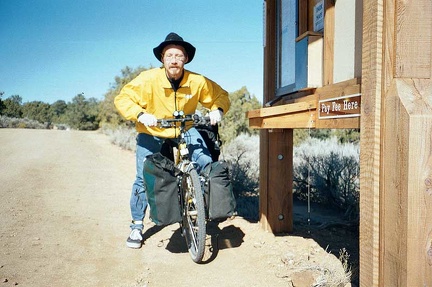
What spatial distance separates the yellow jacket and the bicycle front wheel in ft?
2.06

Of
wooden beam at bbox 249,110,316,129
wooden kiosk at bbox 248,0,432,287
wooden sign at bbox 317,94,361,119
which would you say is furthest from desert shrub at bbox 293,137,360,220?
wooden kiosk at bbox 248,0,432,287

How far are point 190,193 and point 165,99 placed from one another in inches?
39.8

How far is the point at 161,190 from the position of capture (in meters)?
3.54

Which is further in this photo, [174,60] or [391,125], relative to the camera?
[174,60]

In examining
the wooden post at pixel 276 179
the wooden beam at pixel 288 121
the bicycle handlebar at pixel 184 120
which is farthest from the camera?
the wooden post at pixel 276 179

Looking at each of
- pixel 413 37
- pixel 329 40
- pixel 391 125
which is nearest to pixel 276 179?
pixel 329 40

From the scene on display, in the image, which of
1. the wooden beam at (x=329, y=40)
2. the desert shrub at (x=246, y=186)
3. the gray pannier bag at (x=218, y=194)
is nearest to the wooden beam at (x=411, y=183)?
the wooden beam at (x=329, y=40)

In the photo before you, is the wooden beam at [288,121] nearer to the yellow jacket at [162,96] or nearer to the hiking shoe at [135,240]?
the yellow jacket at [162,96]

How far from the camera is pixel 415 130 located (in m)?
2.01

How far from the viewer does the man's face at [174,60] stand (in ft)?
12.9

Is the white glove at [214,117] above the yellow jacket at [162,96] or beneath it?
beneath

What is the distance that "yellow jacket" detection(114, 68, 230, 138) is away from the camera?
12.9ft

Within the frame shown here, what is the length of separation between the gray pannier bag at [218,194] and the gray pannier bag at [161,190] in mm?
286

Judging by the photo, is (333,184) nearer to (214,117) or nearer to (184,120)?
(214,117)
